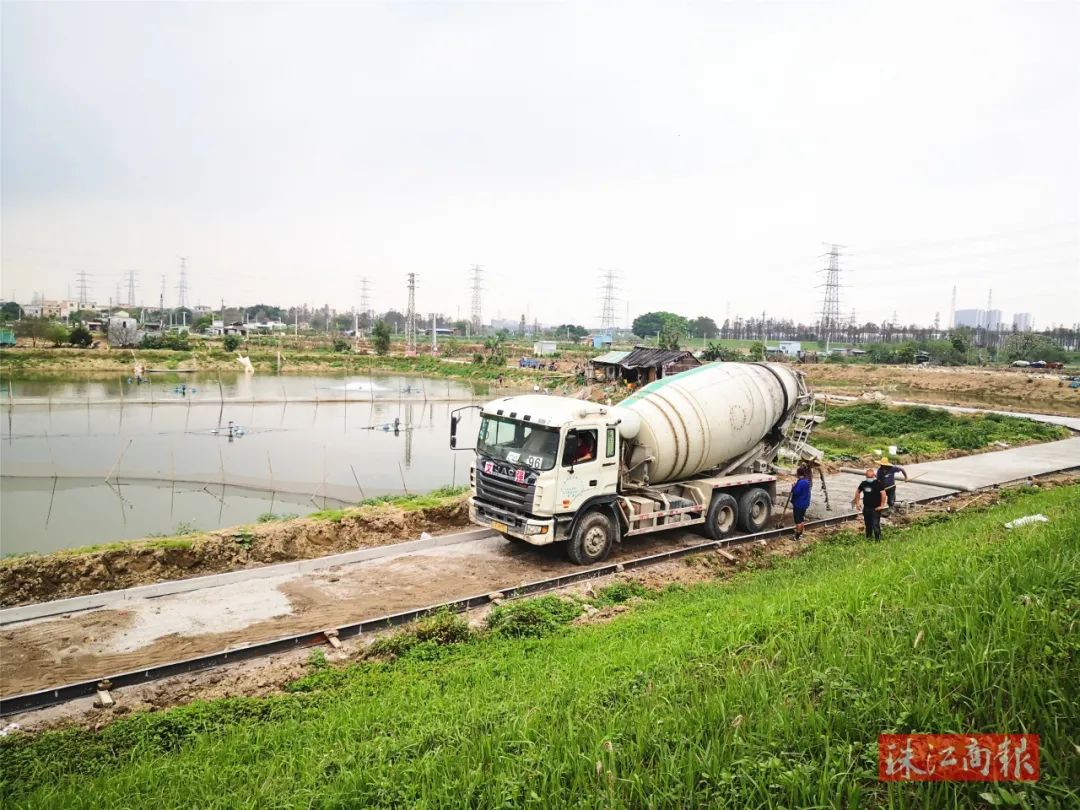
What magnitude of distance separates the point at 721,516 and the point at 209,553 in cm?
1030

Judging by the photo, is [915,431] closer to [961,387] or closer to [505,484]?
[505,484]

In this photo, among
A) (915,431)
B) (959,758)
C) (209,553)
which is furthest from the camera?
(915,431)

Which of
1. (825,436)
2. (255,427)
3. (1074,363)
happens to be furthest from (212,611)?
(1074,363)

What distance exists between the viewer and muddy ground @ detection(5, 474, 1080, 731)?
7.06 metres

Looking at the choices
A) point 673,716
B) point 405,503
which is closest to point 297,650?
point 673,716

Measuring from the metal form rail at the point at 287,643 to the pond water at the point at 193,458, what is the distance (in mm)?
7477

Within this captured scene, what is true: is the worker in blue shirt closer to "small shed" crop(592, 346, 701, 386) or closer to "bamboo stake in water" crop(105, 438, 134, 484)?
"bamboo stake in water" crop(105, 438, 134, 484)

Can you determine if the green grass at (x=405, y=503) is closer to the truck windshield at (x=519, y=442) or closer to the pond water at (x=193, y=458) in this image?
the pond water at (x=193, y=458)

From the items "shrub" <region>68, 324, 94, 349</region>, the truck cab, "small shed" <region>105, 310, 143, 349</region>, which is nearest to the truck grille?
the truck cab

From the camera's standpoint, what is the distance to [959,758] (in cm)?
336

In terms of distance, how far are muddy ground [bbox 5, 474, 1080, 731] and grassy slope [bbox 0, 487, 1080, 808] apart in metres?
0.65

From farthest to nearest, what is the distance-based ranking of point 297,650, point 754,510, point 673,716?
point 754,510, point 297,650, point 673,716

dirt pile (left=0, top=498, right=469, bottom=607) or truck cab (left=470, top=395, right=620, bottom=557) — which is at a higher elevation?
truck cab (left=470, top=395, right=620, bottom=557)

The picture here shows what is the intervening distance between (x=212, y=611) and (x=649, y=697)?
7.55m
